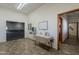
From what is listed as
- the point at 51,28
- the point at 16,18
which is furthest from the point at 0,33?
the point at 51,28

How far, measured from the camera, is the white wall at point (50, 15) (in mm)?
2314

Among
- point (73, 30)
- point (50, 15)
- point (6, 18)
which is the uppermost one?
point (50, 15)

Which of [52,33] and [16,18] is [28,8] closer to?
[16,18]

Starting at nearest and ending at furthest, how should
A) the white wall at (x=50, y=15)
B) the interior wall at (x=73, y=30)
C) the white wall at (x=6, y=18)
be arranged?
the white wall at (x=6, y=18) → the white wall at (x=50, y=15) → the interior wall at (x=73, y=30)

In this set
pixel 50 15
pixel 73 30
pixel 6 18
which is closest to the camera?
pixel 6 18

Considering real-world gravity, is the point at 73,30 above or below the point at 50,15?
below

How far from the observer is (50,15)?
290cm

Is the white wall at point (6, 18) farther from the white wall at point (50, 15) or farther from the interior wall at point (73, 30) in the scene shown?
the interior wall at point (73, 30)

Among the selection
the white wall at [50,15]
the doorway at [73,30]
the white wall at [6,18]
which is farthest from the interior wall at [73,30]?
the white wall at [6,18]

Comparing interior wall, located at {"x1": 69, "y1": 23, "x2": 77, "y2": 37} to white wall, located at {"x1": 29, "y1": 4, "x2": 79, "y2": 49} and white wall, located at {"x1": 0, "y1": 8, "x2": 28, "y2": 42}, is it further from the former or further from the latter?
white wall, located at {"x1": 0, "y1": 8, "x2": 28, "y2": 42}

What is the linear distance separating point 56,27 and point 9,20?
1.57 meters

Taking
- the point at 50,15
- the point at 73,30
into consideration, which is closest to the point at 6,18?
the point at 50,15

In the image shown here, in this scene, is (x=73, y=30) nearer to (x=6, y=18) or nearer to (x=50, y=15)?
(x=50, y=15)

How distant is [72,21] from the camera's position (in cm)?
398
